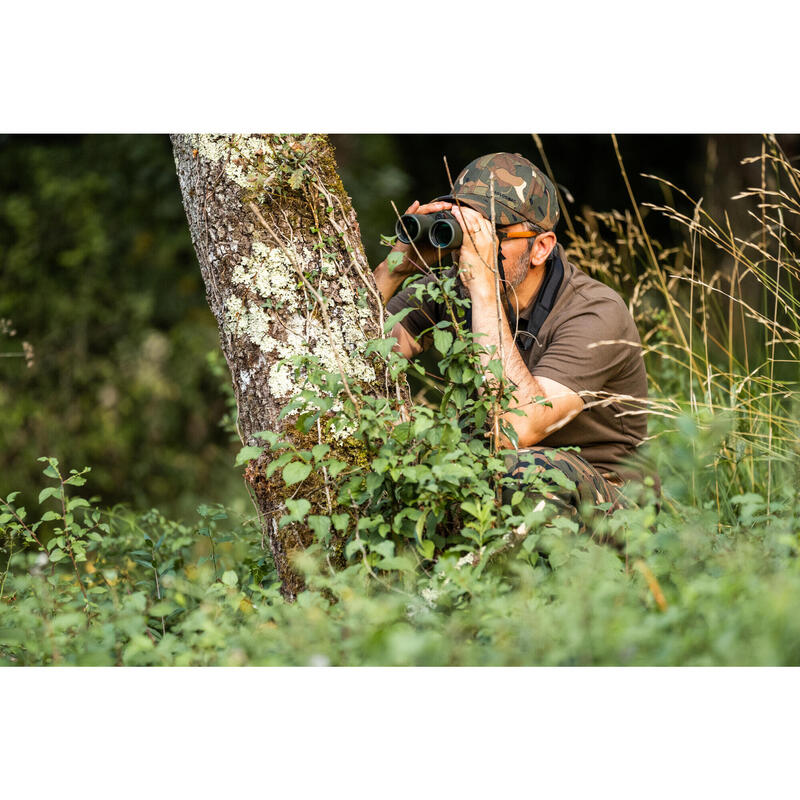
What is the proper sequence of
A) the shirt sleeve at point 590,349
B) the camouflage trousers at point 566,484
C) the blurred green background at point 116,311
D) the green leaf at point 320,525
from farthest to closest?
the blurred green background at point 116,311
the shirt sleeve at point 590,349
the camouflage trousers at point 566,484
the green leaf at point 320,525

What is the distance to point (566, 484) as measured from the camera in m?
2.00

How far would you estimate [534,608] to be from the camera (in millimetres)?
1761

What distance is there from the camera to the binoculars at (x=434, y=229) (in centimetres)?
235

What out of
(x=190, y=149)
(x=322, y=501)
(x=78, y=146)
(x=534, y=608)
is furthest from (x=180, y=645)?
(x=78, y=146)

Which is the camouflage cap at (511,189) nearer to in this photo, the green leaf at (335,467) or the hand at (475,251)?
the hand at (475,251)

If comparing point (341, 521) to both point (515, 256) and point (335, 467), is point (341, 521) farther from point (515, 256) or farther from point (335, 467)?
point (515, 256)

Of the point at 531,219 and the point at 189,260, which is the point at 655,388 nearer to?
the point at 531,219

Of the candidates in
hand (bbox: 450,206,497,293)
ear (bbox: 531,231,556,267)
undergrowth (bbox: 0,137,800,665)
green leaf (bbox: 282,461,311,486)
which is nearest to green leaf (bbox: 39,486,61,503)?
undergrowth (bbox: 0,137,800,665)

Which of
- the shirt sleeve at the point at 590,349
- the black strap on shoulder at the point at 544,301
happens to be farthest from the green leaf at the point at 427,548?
the black strap on shoulder at the point at 544,301

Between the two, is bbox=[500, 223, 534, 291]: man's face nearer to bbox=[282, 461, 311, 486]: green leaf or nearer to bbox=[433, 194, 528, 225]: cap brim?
bbox=[433, 194, 528, 225]: cap brim

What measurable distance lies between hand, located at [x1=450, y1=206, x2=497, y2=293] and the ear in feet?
1.02

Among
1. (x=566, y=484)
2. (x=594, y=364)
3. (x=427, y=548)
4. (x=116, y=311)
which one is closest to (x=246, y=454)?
(x=427, y=548)

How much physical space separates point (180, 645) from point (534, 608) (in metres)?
0.75

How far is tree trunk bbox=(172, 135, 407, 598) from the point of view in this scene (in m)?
2.29
